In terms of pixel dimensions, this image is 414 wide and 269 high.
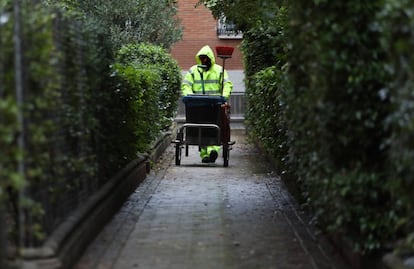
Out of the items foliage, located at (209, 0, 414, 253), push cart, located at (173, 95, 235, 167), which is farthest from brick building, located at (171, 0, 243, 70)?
foliage, located at (209, 0, 414, 253)

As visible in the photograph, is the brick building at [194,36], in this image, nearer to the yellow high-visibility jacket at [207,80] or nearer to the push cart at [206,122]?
the yellow high-visibility jacket at [207,80]

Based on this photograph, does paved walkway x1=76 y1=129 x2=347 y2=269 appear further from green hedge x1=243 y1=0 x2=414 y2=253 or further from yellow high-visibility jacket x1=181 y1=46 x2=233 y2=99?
yellow high-visibility jacket x1=181 y1=46 x2=233 y2=99

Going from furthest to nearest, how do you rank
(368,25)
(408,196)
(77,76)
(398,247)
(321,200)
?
(77,76) < (321,200) < (368,25) < (398,247) < (408,196)

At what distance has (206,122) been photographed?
16078mm

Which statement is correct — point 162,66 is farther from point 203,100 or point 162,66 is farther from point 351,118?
point 351,118

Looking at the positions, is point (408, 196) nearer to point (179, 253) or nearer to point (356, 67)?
point (356, 67)

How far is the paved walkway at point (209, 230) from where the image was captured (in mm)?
7727

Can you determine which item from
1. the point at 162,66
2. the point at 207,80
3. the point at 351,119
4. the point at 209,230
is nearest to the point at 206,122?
the point at 207,80

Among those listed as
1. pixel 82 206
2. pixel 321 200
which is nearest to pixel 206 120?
pixel 82 206

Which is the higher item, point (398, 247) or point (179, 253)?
point (398, 247)

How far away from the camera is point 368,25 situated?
631 cm

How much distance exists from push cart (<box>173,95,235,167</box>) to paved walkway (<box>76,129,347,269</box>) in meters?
1.84

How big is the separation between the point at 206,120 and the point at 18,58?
10527 mm

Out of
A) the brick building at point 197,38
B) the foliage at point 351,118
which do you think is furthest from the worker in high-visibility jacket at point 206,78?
the brick building at point 197,38
